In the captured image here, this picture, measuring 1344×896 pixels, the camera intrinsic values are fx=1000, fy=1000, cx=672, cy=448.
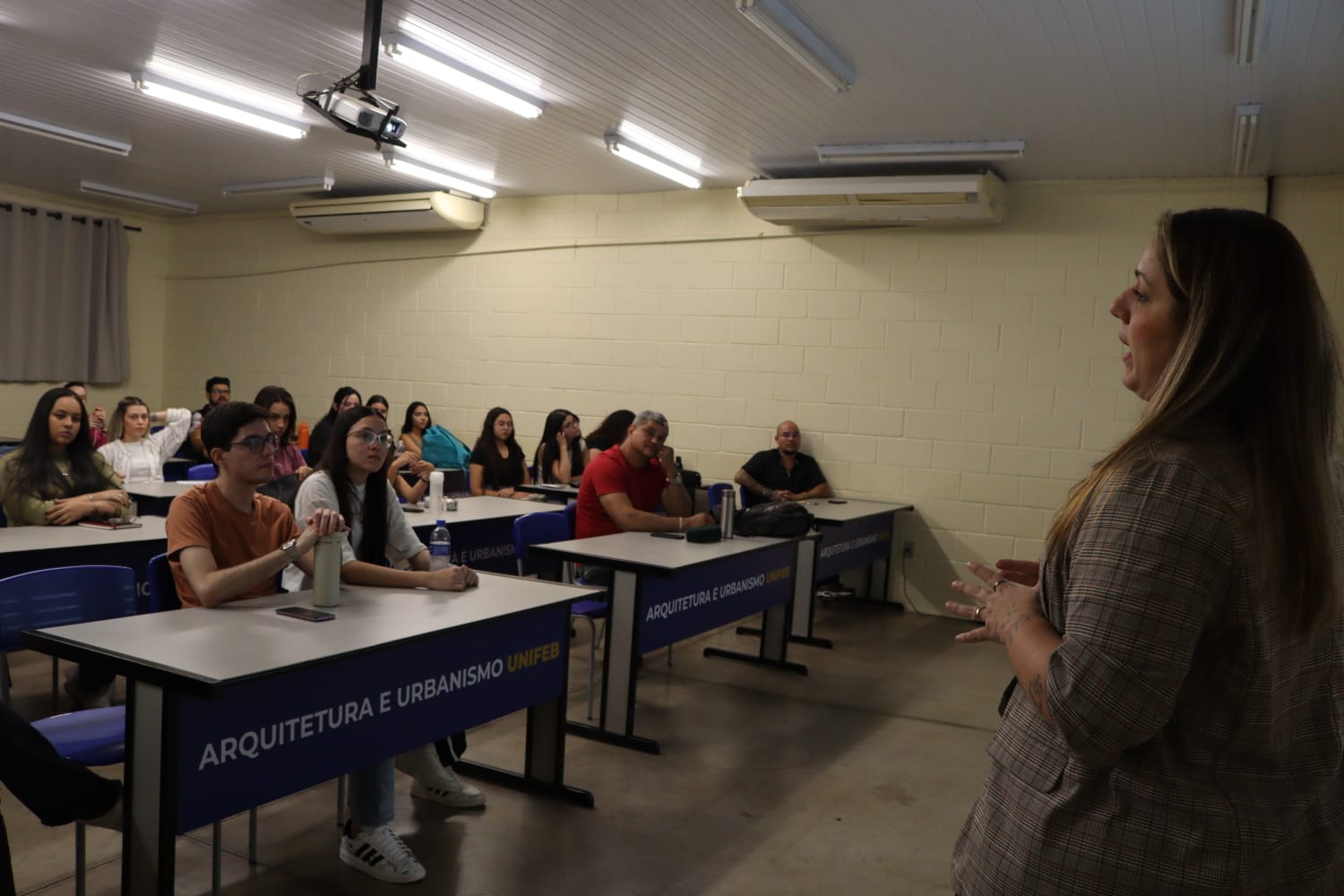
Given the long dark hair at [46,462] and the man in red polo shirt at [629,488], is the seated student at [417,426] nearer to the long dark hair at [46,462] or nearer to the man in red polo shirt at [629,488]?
the man in red polo shirt at [629,488]

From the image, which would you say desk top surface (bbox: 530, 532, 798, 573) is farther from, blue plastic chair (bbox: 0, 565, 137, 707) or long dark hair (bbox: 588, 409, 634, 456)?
long dark hair (bbox: 588, 409, 634, 456)

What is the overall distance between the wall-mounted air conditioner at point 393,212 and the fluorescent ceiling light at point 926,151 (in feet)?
10.8

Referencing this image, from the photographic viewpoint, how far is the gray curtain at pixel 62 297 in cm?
865

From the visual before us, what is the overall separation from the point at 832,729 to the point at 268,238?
24.7ft

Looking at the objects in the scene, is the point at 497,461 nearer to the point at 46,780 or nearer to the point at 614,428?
the point at 614,428

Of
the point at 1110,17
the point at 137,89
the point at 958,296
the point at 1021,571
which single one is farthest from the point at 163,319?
the point at 1021,571

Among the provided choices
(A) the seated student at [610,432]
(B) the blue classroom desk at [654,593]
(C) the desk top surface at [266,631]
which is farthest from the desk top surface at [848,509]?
(C) the desk top surface at [266,631]

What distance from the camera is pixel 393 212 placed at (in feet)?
26.5

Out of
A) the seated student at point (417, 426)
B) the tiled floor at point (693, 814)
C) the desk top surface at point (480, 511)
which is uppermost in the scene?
the seated student at point (417, 426)

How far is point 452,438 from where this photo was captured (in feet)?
26.1

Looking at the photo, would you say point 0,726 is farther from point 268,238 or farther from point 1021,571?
point 268,238

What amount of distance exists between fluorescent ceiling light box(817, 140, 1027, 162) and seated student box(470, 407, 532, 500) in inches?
115

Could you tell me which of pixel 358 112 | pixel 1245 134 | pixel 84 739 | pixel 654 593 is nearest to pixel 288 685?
pixel 84 739

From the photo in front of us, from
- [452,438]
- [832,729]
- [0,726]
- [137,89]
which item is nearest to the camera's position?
[0,726]
